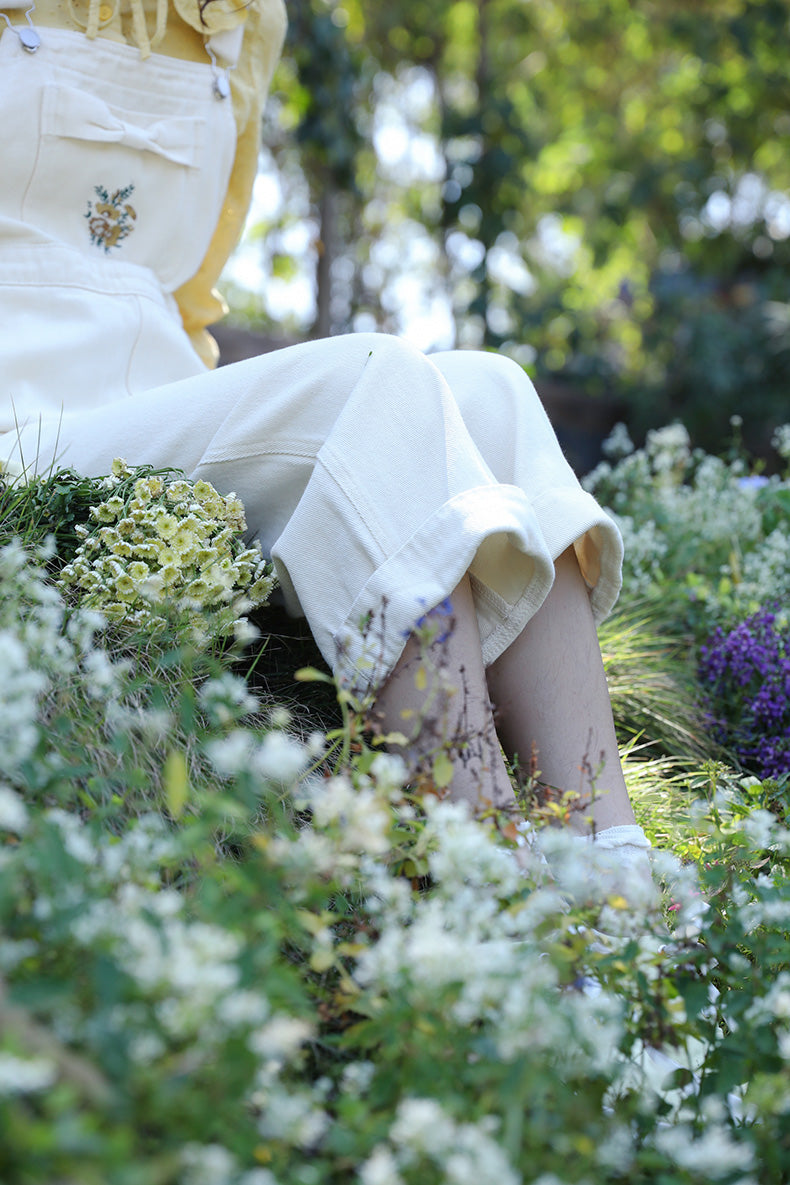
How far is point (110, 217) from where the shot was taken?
1901 millimetres

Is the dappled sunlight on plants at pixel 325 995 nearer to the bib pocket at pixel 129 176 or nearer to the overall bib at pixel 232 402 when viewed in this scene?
the overall bib at pixel 232 402

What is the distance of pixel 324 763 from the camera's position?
1.37 m

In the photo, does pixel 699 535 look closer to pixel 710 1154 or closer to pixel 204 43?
pixel 204 43

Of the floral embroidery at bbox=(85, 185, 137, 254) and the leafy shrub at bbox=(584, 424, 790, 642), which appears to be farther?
the leafy shrub at bbox=(584, 424, 790, 642)

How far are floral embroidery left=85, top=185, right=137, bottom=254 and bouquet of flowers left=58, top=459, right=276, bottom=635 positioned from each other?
0.60 m

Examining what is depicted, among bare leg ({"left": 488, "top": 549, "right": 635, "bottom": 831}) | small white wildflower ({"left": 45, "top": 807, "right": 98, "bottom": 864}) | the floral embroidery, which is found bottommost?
bare leg ({"left": 488, "top": 549, "right": 635, "bottom": 831})

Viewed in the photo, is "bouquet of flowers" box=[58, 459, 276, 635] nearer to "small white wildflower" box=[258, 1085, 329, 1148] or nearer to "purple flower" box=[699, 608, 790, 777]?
"small white wildflower" box=[258, 1085, 329, 1148]

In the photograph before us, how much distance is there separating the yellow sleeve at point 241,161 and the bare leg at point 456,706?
1231mm

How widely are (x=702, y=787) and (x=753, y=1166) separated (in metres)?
1.21

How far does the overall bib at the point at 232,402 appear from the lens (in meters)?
1.29

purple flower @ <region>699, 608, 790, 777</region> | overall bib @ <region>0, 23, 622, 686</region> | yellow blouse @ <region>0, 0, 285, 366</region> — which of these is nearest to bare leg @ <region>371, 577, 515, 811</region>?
overall bib @ <region>0, 23, 622, 686</region>

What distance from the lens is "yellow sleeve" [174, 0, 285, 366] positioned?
2.06 metres

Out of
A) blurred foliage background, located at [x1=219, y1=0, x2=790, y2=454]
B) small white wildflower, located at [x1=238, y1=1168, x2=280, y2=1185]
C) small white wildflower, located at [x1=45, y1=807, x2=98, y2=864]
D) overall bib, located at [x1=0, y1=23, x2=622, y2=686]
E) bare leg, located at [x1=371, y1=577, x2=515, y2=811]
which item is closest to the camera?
small white wildflower, located at [x1=238, y1=1168, x2=280, y2=1185]

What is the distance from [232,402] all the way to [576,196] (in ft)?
29.9
